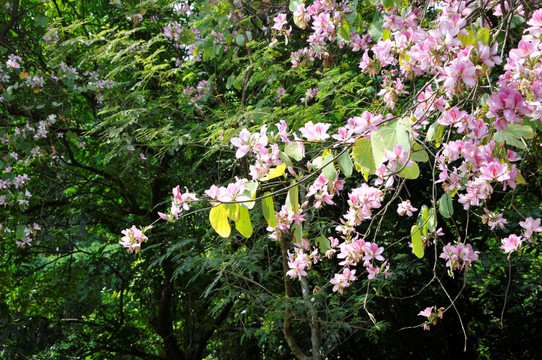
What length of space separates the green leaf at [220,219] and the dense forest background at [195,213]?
61.4 inches

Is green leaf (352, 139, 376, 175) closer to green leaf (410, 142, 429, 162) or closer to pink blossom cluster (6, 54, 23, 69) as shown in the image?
green leaf (410, 142, 429, 162)

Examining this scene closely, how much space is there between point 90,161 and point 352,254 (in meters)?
4.36

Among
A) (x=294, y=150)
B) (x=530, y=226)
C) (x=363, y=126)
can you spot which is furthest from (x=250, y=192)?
(x=530, y=226)

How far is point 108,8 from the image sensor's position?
5.09 meters

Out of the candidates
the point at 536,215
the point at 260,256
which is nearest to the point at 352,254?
the point at 260,256

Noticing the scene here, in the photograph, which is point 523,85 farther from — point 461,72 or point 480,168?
point 480,168

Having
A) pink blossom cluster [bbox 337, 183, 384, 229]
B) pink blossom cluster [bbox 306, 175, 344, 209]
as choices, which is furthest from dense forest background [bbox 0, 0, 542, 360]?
pink blossom cluster [bbox 337, 183, 384, 229]

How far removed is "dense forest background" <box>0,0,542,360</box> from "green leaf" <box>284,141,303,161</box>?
150 centimetres

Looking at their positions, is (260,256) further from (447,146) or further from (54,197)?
(54,197)

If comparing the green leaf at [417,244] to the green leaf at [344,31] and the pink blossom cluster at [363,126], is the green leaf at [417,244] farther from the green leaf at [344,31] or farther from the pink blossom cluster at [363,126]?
the green leaf at [344,31]

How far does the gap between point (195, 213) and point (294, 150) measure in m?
2.98

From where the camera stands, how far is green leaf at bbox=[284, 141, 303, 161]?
3.71 feet

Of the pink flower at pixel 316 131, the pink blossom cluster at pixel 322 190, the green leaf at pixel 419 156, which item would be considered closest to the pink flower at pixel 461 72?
the green leaf at pixel 419 156

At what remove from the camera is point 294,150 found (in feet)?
3.78
